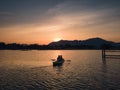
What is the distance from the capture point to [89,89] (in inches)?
1066

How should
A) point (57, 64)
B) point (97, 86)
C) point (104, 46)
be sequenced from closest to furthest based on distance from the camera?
point (97, 86), point (57, 64), point (104, 46)

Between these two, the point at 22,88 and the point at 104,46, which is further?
the point at 104,46

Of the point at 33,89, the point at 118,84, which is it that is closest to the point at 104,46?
the point at 118,84

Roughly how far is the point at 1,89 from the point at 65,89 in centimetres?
943

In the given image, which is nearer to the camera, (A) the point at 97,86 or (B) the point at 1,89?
(B) the point at 1,89

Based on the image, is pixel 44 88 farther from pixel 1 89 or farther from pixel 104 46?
pixel 104 46

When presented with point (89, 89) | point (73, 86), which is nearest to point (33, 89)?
point (73, 86)

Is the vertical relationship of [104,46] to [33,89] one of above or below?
above

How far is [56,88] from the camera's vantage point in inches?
1105

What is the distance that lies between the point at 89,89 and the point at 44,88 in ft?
22.3

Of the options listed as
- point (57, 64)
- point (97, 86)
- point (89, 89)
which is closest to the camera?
point (89, 89)

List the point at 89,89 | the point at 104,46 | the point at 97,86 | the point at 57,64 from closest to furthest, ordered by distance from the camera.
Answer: the point at 89,89 → the point at 97,86 → the point at 57,64 → the point at 104,46

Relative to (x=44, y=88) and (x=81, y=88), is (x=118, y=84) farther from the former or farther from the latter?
(x=44, y=88)

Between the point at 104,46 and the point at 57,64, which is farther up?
the point at 104,46
